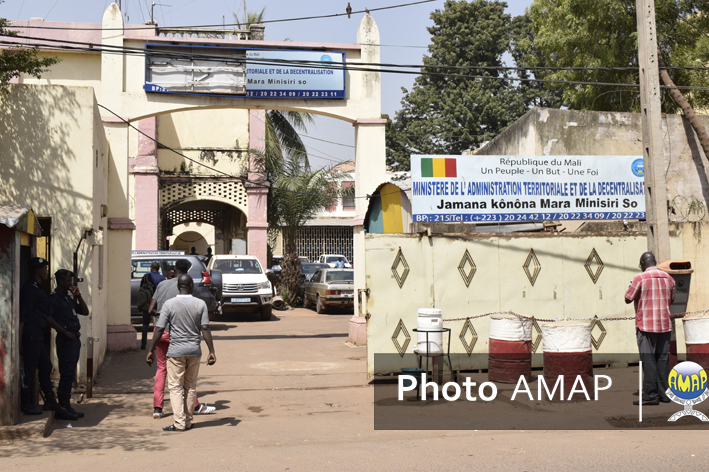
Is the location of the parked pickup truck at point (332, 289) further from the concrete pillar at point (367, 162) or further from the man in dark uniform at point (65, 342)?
the man in dark uniform at point (65, 342)

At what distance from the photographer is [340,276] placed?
2211cm

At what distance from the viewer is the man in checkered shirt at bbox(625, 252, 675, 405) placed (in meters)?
7.72

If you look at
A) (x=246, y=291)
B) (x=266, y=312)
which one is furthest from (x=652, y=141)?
(x=266, y=312)

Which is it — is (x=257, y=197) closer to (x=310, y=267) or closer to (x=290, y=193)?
(x=290, y=193)

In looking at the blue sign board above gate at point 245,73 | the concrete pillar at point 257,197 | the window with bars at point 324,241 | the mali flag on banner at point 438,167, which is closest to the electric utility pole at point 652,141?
the mali flag on banner at point 438,167

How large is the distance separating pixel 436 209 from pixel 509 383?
275 cm

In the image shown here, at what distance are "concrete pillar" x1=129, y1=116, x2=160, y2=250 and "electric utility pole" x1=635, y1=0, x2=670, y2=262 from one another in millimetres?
16985

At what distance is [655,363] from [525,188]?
3.50 metres

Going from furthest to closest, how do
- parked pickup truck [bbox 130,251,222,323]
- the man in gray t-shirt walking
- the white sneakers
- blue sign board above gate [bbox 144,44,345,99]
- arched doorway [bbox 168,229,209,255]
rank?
1. arched doorway [bbox 168,229,209,255]
2. parked pickup truck [bbox 130,251,222,323]
3. blue sign board above gate [bbox 144,44,345,99]
4. the white sneakers
5. the man in gray t-shirt walking

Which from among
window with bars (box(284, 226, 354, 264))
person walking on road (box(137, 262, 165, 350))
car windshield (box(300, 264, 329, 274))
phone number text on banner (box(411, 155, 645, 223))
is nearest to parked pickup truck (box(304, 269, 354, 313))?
car windshield (box(300, 264, 329, 274))

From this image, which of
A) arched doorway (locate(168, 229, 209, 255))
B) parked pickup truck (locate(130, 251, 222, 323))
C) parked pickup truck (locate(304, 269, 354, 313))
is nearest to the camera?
parked pickup truck (locate(130, 251, 222, 323))

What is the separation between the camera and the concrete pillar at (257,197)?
2375 centimetres

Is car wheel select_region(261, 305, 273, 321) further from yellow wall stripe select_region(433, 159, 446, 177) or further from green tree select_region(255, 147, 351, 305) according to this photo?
yellow wall stripe select_region(433, 159, 446, 177)

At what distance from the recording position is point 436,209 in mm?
10156
